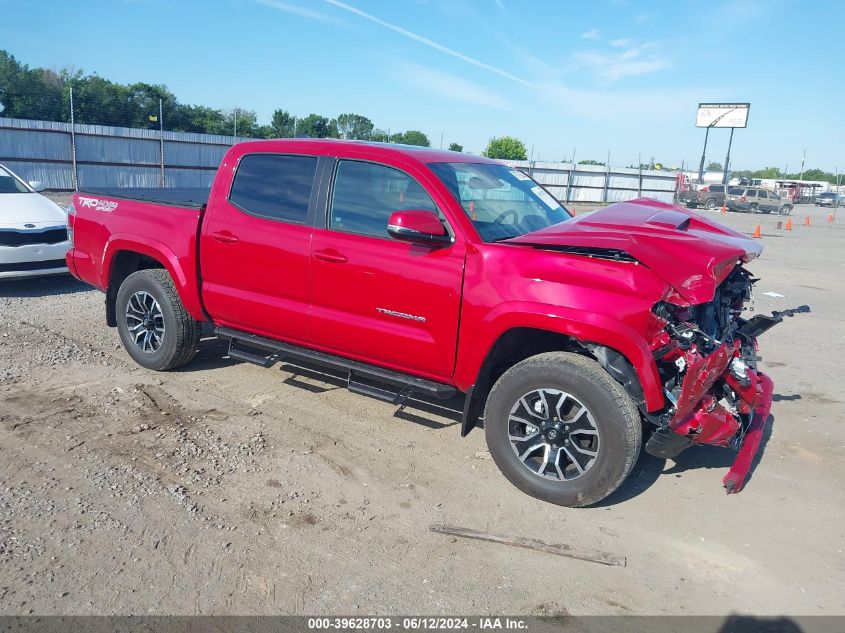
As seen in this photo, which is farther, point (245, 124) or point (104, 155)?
point (245, 124)

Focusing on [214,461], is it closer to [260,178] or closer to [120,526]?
[120,526]

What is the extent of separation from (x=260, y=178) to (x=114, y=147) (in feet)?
60.0

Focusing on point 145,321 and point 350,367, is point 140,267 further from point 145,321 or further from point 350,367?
point 350,367

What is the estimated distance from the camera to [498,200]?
4676 millimetres

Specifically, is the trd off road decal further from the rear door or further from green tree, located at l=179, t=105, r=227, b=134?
green tree, located at l=179, t=105, r=227, b=134

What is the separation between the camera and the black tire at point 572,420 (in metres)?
3.62

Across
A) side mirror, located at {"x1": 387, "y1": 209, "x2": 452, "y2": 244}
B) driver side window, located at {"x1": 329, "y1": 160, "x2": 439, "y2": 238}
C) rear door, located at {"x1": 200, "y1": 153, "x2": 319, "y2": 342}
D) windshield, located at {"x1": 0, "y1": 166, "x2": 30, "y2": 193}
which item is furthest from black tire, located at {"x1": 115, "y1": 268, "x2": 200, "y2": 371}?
windshield, located at {"x1": 0, "y1": 166, "x2": 30, "y2": 193}

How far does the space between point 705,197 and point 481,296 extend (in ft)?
132

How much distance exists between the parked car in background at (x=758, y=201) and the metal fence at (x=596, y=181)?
4.40 meters

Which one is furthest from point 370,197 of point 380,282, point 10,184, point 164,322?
point 10,184

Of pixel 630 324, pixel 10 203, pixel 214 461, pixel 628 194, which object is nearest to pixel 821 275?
pixel 630 324

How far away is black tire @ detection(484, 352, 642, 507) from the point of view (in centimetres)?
362

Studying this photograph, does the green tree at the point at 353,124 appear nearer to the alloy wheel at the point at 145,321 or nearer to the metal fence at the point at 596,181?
the metal fence at the point at 596,181

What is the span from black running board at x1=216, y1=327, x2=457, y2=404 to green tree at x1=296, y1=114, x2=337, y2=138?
2997 cm
